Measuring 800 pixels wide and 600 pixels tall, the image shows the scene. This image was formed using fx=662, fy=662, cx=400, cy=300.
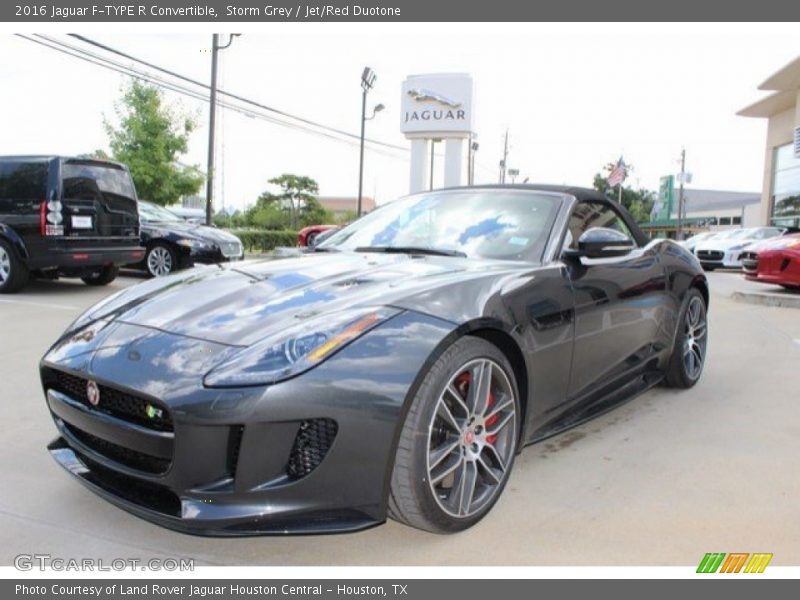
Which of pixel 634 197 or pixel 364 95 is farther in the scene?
pixel 634 197

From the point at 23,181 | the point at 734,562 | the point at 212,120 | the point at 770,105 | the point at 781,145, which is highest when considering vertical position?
the point at 770,105

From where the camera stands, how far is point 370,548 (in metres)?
2.46

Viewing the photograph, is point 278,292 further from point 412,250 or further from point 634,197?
point 634,197

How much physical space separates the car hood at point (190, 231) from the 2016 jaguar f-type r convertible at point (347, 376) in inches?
296

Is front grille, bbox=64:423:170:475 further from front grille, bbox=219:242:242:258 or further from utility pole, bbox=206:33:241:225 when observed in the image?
utility pole, bbox=206:33:241:225

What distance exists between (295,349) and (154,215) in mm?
9740

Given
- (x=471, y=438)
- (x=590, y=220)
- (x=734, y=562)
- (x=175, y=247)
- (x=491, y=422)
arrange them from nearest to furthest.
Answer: (x=734, y=562) < (x=471, y=438) < (x=491, y=422) < (x=590, y=220) < (x=175, y=247)

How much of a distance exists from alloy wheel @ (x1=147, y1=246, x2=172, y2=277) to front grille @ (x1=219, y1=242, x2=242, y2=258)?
82cm

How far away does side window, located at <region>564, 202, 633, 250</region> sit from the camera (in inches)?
134

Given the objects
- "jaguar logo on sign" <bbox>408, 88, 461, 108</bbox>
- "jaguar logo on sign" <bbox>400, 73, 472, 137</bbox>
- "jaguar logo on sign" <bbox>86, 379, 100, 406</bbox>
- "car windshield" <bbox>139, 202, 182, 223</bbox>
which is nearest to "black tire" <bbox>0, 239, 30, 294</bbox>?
"car windshield" <bbox>139, 202, 182, 223</bbox>

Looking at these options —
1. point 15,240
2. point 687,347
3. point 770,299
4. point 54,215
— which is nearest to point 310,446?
point 687,347

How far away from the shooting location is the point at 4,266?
27.0 feet

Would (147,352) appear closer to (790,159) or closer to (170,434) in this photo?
(170,434)

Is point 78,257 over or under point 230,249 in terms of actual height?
under
